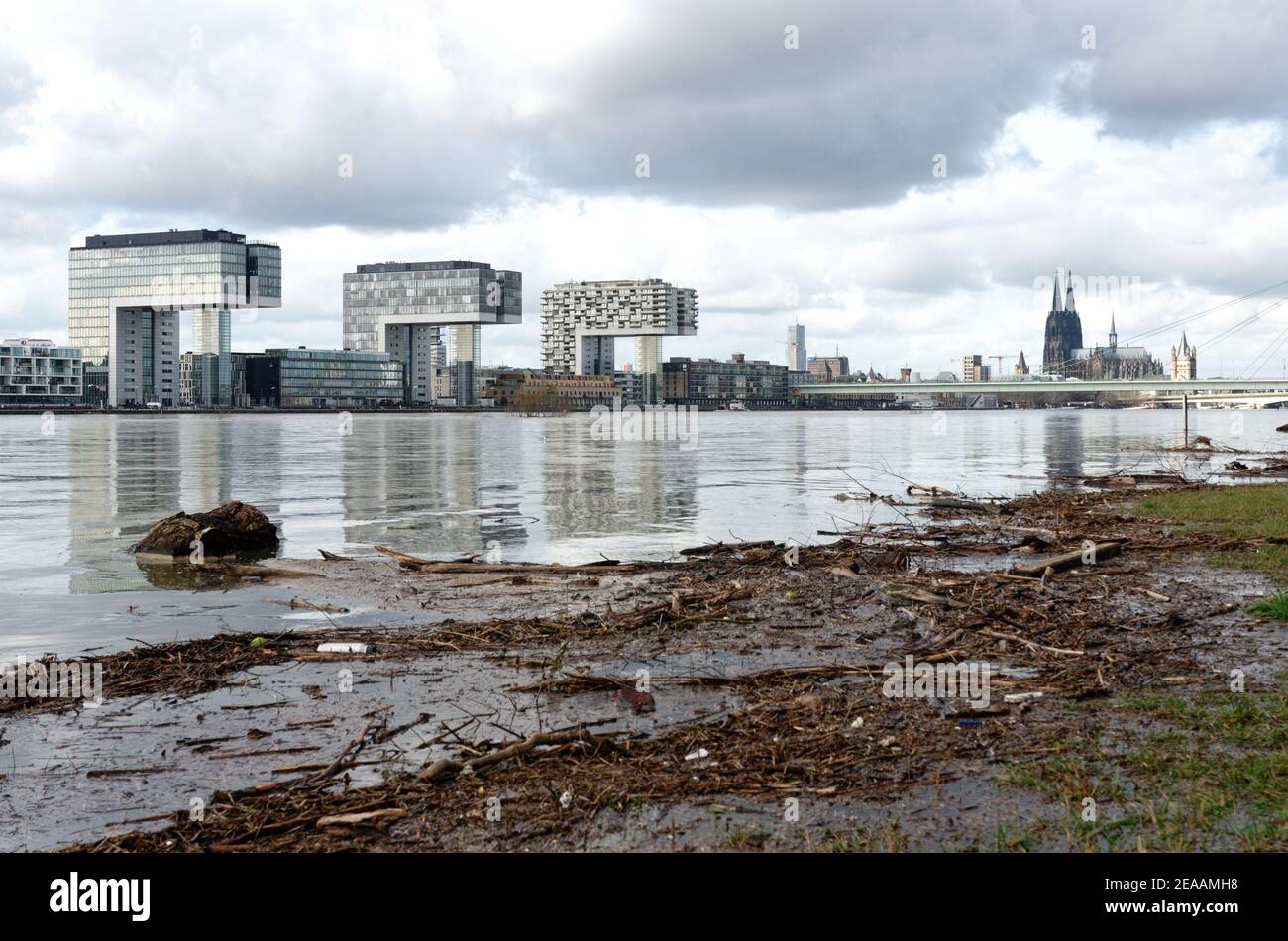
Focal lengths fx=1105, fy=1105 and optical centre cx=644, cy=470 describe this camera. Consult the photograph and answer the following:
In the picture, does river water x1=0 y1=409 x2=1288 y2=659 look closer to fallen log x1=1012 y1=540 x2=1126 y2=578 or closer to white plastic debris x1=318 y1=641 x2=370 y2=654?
white plastic debris x1=318 y1=641 x2=370 y2=654

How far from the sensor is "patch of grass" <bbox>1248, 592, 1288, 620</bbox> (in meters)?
10.7

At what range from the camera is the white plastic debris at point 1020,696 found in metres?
8.02

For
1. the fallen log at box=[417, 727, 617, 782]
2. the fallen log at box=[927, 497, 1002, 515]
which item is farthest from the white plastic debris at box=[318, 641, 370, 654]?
the fallen log at box=[927, 497, 1002, 515]

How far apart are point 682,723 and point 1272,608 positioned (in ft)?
21.9

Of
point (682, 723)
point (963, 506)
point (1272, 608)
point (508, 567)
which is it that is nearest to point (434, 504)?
point (508, 567)

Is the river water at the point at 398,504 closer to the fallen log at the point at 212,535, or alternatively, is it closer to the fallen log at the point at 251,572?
the fallen log at the point at 212,535

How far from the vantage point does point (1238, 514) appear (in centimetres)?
2053

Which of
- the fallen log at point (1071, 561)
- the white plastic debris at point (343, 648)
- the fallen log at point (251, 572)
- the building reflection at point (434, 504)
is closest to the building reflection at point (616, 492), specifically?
the building reflection at point (434, 504)

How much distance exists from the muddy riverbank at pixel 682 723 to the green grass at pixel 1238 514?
1125mm

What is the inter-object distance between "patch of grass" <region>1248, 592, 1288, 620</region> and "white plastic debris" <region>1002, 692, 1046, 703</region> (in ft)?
13.3
